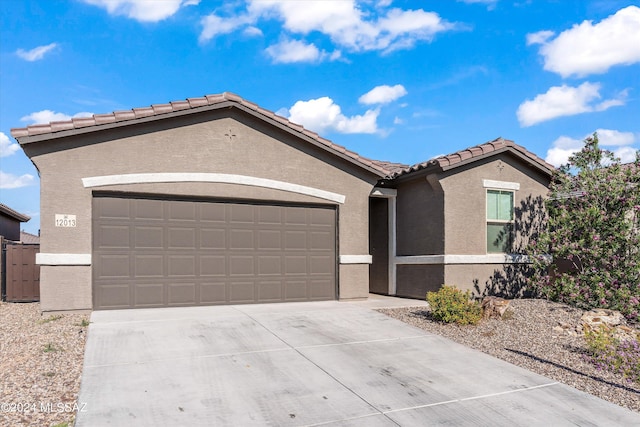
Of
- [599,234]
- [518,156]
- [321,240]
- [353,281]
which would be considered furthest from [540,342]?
[518,156]

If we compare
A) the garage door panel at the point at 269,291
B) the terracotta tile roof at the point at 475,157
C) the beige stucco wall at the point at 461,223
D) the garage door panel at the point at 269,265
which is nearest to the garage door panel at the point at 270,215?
the garage door panel at the point at 269,265

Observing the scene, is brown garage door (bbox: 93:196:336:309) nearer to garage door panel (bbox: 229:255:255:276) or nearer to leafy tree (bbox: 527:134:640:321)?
garage door panel (bbox: 229:255:255:276)

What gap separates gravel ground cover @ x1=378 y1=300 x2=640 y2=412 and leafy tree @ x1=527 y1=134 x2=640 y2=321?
0.77m

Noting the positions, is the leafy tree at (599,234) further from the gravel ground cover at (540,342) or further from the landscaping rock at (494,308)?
the landscaping rock at (494,308)

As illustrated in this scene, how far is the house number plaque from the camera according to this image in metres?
9.56

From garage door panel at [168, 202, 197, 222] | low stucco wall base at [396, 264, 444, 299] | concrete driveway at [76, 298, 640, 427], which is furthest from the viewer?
low stucco wall base at [396, 264, 444, 299]

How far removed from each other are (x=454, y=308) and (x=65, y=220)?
26.2 feet

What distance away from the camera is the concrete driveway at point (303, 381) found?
198 inches

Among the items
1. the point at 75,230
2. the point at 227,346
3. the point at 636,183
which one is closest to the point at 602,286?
the point at 636,183

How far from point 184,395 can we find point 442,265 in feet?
27.5

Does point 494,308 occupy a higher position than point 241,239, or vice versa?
point 241,239

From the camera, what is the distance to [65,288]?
9641mm

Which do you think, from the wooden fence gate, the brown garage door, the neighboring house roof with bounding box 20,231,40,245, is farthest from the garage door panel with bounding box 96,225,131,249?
the neighboring house roof with bounding box 20,231,40,245

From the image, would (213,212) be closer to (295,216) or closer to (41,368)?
(295,216)
